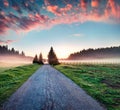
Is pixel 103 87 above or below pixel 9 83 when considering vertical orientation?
below

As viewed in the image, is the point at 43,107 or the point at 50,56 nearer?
the point at 43,107

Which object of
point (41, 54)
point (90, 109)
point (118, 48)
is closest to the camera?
point (90, 109)

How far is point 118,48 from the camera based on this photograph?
191 m

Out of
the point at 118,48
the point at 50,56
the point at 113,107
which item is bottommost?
the point at 113,107

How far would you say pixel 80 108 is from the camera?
8.12 meters

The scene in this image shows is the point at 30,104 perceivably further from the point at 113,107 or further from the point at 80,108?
the point at 113,107

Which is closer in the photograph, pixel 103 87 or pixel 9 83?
pixel 103 87

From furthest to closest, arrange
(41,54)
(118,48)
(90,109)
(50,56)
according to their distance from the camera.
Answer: (118,48), (41,54), (50,56), (90,109)

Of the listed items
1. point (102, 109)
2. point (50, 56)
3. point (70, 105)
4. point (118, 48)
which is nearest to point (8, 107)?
point (70, 105)

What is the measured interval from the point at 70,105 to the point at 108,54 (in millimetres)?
198811

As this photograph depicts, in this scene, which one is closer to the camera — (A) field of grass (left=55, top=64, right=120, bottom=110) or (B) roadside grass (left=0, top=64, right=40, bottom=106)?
(A) field of grass (left=55, top=64, right=120, bottom=110)

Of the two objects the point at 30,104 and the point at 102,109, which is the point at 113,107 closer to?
the point at 102,109

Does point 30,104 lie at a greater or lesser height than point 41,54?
lesser

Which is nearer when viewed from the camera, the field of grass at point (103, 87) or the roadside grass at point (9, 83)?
the field of grass at point (103, 87)
